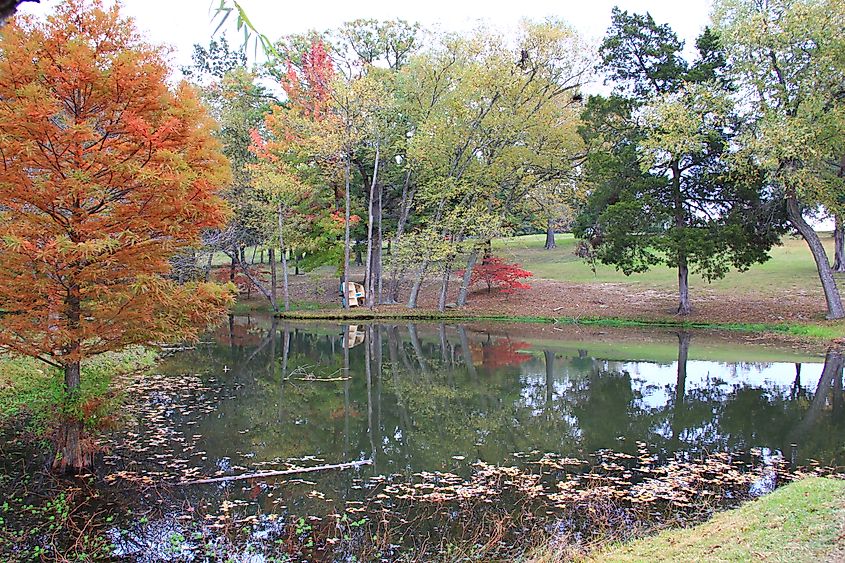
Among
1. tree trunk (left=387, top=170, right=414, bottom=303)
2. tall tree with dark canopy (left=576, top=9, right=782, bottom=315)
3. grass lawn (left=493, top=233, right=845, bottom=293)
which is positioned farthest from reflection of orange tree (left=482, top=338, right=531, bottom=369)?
tree trunk (left=387, top=170, right=414, bottom=303)

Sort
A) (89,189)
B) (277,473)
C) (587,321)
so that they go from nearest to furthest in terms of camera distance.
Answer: (89,189) → (277,473) → (587,321)

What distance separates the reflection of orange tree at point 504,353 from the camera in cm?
1833

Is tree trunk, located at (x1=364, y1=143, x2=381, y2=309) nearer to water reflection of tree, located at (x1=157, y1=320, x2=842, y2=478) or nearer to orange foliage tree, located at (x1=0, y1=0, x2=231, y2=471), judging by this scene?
water reflection of tree, located at (x1=157, y1=320, x2=842, y2=478)

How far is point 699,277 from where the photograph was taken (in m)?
33.5

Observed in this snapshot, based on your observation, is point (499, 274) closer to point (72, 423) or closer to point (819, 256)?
point (819, 256)

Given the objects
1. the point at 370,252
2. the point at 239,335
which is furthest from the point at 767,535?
the point at 370,252

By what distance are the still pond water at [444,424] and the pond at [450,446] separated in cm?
5

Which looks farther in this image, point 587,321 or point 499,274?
point 499,274

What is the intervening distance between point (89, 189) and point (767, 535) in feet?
27.4

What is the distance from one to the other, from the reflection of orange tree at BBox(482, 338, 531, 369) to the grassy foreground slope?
11.4 m

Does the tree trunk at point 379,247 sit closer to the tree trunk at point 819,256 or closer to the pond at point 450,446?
the pond at point 450,446

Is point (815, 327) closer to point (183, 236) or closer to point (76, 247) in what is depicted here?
point (183, 236)

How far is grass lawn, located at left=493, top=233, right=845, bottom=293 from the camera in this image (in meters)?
30.2

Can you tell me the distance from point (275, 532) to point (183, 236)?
453 cm
